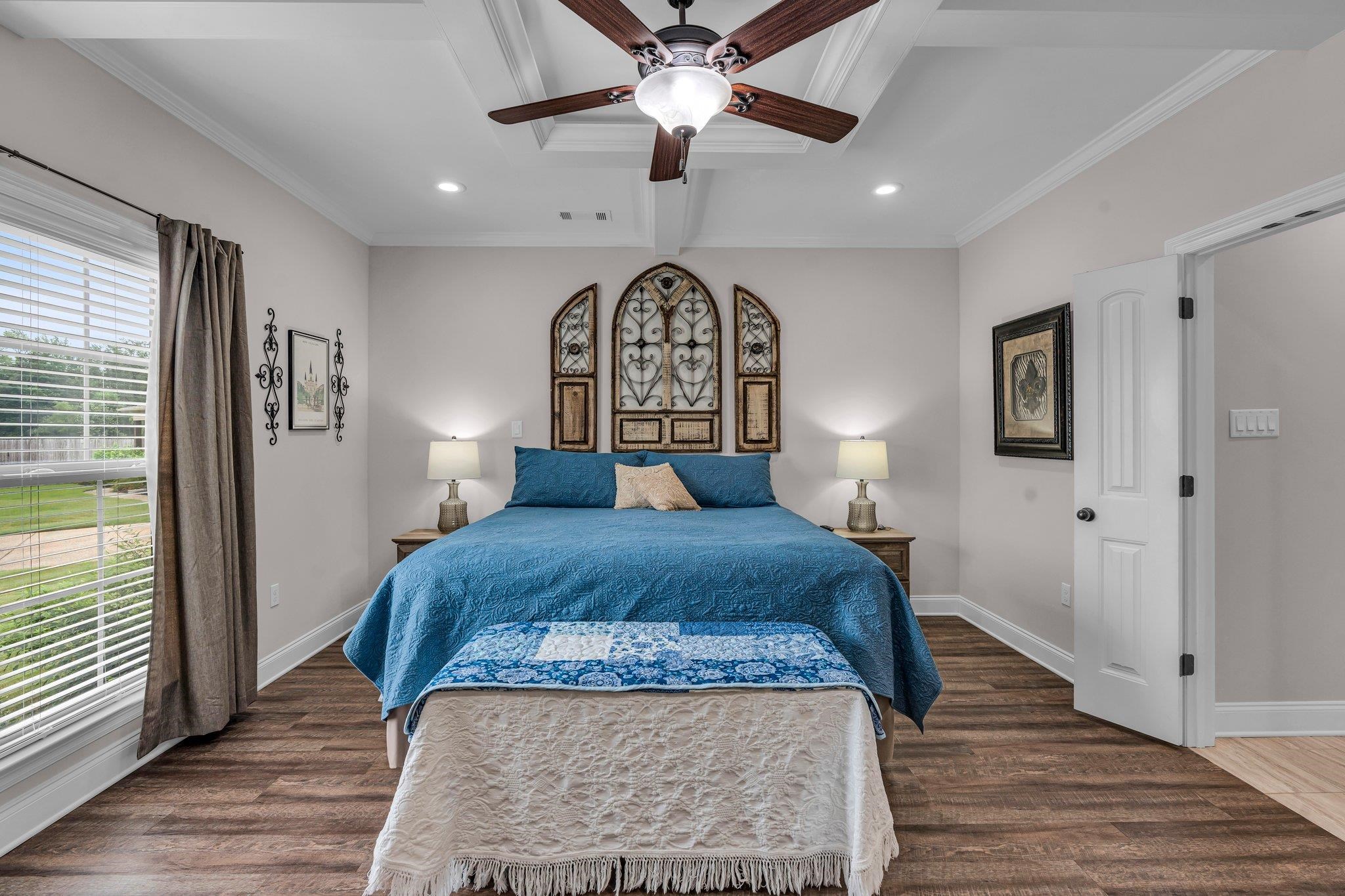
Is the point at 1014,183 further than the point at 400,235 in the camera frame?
No

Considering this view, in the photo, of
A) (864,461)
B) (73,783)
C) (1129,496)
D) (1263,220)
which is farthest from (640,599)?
(1263,220)

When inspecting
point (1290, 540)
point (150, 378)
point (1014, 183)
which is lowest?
point (1290, 540)

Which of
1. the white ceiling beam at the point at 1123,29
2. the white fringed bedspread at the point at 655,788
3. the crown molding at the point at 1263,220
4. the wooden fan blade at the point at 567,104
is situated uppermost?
the white ceiling beam at the point at 1123,29

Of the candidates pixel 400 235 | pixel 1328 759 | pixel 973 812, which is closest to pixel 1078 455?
pixel 1328 759

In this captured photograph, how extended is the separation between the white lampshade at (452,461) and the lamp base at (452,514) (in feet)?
0.52

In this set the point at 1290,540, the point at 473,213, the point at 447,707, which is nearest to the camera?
the point at 447,707

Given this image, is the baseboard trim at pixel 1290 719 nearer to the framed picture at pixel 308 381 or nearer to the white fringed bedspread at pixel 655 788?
the white fringed bedspread at pixel 655 788

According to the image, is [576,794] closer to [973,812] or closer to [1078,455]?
[973,812]

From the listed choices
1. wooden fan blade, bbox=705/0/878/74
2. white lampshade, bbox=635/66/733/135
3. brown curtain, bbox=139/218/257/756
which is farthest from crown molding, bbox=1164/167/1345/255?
brown curtain, bbox=139/218/257/756

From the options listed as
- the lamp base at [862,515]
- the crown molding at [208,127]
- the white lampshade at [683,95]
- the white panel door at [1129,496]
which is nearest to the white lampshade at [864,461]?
the lamp base at [862,515]

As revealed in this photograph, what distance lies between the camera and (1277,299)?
2.50 meters

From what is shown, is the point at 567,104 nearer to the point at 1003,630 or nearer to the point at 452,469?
the point at 452,469

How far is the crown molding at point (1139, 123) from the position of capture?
7.34 ft

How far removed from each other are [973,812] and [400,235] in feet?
14.1
